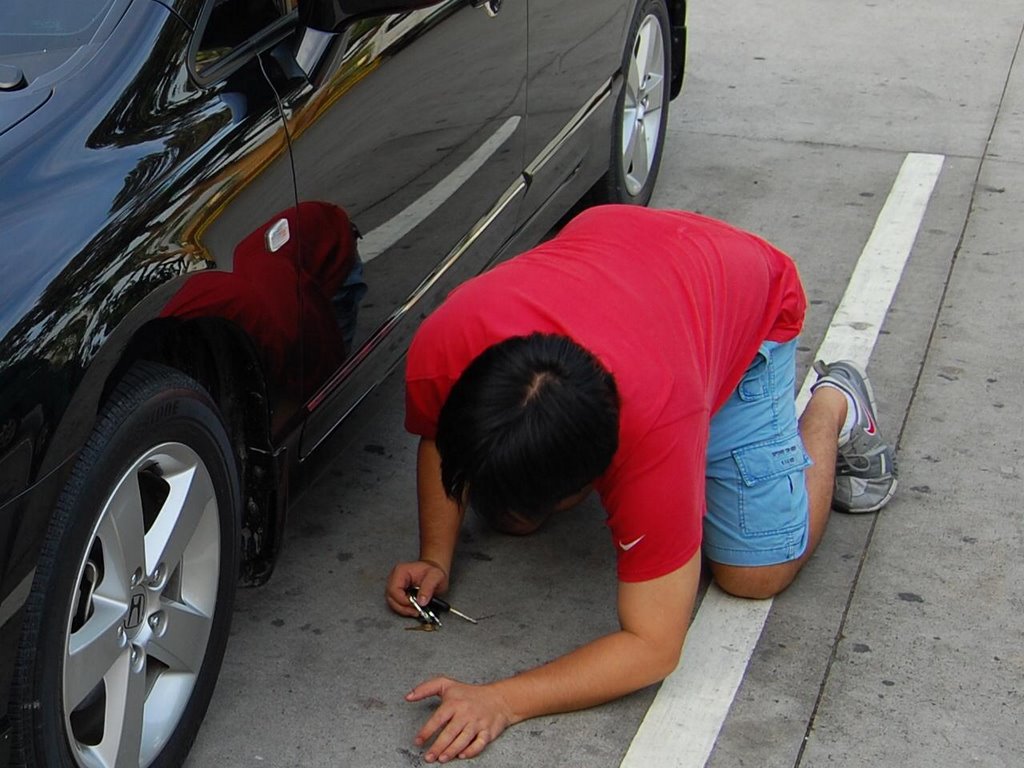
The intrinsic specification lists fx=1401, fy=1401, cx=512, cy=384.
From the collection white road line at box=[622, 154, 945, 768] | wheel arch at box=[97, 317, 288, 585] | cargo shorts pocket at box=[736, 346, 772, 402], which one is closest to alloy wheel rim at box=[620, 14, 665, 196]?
white road line at box=[622, 154, 945, 768]

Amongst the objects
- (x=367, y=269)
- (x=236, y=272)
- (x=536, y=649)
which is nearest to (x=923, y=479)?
(x=536, y=649)

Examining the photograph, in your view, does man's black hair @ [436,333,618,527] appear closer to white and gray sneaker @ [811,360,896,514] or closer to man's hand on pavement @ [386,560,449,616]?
man's hand on pavement @ [386,560,449,616]

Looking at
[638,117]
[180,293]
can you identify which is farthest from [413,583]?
[638,117]

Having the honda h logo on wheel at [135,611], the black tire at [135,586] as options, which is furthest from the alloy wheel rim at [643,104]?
the honda h logo on wheel at [135,611]

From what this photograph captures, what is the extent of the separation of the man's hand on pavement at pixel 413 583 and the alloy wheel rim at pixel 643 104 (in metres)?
1.99

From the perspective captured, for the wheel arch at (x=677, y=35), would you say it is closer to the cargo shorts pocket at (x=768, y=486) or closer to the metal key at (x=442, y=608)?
the cargo shorts pocket at (x=768, y=486)

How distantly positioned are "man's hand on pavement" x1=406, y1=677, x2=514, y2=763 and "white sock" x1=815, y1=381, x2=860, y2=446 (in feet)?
3.91

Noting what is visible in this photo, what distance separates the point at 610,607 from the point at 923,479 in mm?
925

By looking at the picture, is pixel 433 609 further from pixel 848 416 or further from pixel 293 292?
pixel 848 416

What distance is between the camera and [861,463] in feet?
10.7

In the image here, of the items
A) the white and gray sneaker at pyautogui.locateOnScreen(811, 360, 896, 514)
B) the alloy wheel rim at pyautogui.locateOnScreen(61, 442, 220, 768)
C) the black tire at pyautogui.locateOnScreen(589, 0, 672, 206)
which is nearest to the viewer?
the alloy wheel rim at pyautogui.locateOnScreen(61, 442, 220, 768)

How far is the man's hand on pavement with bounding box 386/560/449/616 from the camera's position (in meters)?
2.85

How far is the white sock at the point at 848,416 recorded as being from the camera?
3.28 m

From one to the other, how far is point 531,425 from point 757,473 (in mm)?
895
